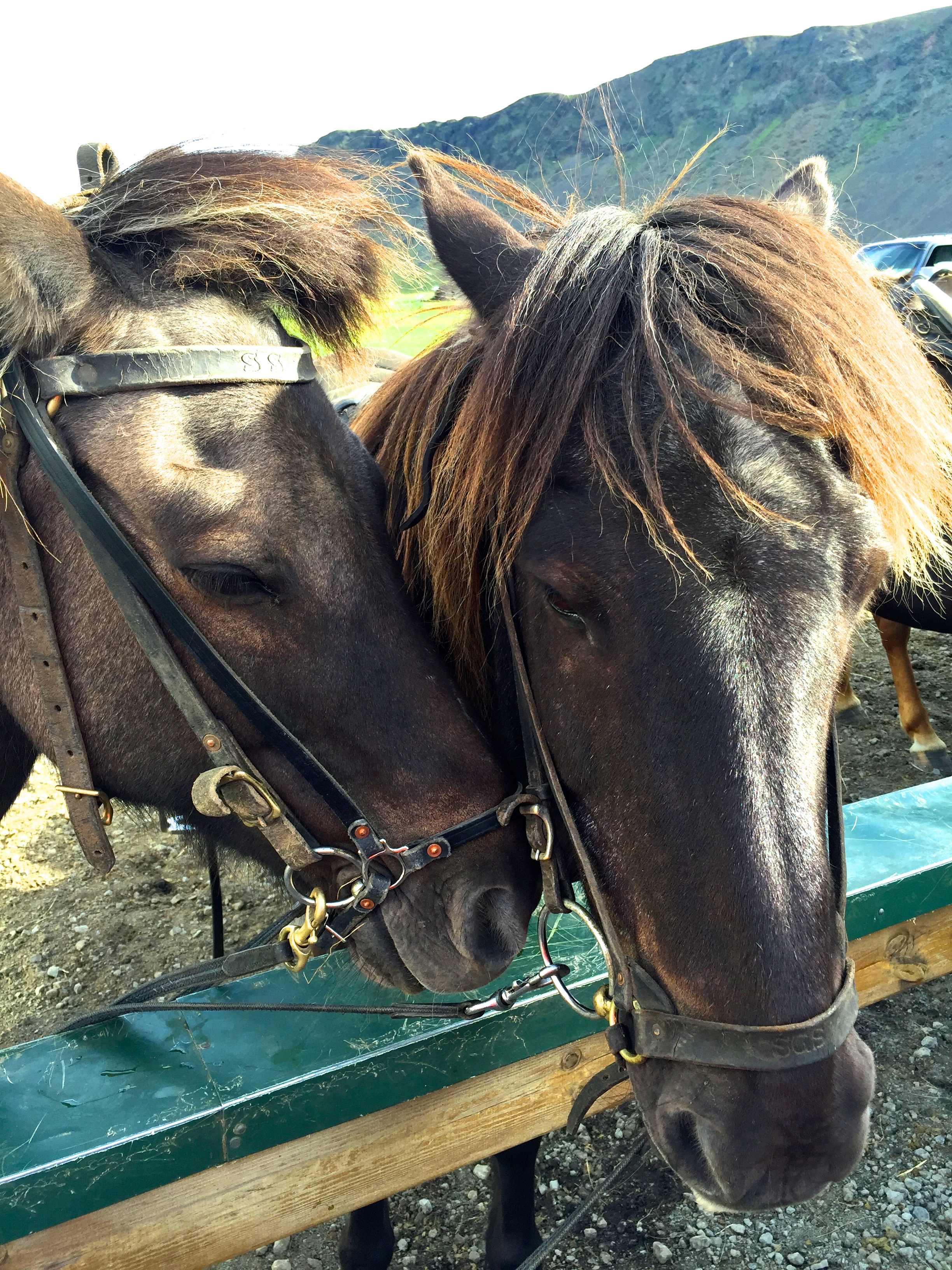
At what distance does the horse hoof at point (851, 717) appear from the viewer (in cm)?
573

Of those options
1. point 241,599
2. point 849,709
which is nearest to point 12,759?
point 241,599

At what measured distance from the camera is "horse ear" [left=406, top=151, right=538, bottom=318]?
1.80m

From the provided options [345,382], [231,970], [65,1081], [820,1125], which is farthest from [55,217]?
[820,1125]

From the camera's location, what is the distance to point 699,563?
1341 mm

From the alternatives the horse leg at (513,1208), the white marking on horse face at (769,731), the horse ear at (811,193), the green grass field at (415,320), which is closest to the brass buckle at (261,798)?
the white marking on horse face at (769,731)

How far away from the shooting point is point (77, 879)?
466 centimetres

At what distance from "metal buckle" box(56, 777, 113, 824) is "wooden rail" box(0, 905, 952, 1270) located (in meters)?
→ 0.70

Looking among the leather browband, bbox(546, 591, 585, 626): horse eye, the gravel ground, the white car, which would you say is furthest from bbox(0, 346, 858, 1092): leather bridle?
the white car

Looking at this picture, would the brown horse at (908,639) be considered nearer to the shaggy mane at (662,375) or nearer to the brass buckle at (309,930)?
the shaggy mane at (662,375)

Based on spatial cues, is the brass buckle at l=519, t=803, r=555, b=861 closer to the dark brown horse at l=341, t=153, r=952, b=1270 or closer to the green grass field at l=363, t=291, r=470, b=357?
the dark brown horse at l=341, t=153, r=952, b=1270

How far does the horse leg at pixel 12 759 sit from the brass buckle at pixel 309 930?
0.80 m

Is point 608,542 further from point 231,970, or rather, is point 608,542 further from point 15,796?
point 15,796

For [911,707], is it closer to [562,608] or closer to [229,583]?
[562,608]

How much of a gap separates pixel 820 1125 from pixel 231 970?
3.79 feet
